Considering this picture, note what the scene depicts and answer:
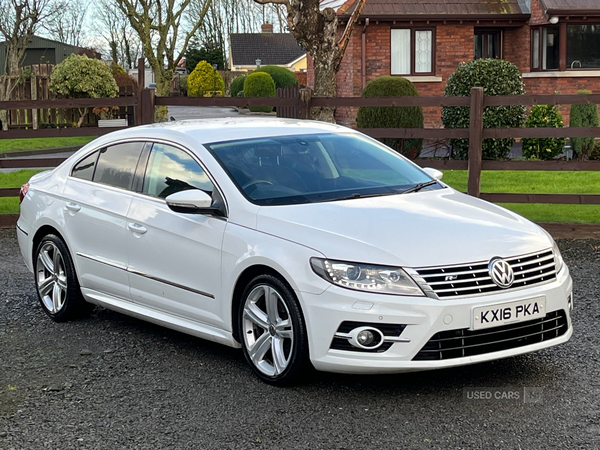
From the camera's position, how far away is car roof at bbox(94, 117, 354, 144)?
6.05 meters

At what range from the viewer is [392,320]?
4.55 meters

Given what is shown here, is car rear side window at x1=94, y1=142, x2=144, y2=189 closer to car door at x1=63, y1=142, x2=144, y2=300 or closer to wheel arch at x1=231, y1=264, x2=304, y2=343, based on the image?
car door at x1=63, y1=142, x2=144, y2=300

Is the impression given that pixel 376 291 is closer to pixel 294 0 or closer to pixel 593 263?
pixel 593 263

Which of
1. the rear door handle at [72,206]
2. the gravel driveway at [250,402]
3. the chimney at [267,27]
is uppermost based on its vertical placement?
the chimney at [267,27]

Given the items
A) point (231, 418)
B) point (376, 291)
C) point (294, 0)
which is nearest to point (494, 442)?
point (376, 291)

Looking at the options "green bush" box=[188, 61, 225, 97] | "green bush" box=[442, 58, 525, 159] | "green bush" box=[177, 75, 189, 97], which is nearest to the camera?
"green bush" box=[442, 58, 525, 159]

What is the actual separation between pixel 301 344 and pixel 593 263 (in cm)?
506

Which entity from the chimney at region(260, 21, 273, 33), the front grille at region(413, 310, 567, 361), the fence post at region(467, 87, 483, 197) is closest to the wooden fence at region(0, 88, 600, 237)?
the fence post at region(467, 87, 483, 197)

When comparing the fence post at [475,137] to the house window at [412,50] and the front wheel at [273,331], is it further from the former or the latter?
the house window at [412,50]

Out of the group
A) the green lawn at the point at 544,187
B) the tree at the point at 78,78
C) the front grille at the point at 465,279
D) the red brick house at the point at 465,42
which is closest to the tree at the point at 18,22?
the tree at the point at 78,78

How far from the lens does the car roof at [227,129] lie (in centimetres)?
605

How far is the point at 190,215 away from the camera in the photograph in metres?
5.61

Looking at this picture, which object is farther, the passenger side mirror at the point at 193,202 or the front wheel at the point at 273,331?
the passenger side mirror at the point at 193,202

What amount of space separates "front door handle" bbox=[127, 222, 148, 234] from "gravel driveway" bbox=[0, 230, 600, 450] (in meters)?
0.83
